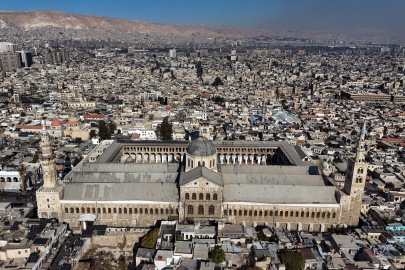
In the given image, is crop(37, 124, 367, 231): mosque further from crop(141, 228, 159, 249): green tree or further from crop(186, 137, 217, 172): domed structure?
crop(141, 228, 159, 249): green tree

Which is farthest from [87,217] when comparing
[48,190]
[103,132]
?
[103,132]

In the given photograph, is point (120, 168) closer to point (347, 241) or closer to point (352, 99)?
point (347, 241)

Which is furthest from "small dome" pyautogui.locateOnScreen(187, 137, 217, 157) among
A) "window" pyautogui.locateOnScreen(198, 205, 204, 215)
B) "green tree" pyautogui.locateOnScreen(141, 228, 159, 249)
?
"green tree" pyautogui.locateOnScreen(141, 228, 159, 249)

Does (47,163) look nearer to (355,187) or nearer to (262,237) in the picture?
(262,237)

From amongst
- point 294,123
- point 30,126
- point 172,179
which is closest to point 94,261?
point 172,179

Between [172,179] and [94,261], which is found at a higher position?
[172,179]

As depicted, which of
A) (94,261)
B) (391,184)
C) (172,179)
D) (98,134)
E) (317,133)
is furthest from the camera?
(317,133)
